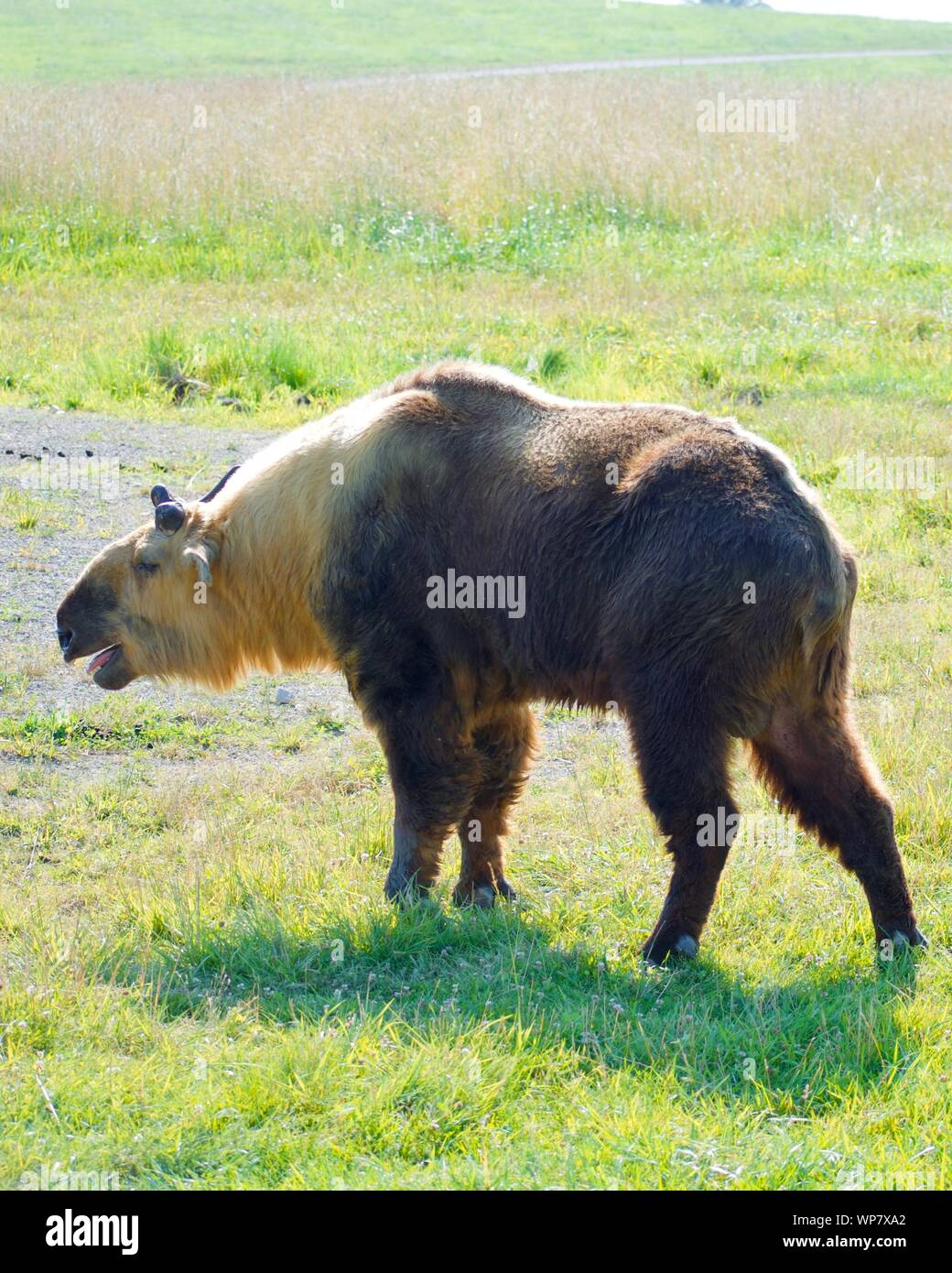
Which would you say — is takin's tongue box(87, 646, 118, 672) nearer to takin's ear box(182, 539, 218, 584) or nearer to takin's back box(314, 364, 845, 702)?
takin's ear box(182, 539, 218, 584)

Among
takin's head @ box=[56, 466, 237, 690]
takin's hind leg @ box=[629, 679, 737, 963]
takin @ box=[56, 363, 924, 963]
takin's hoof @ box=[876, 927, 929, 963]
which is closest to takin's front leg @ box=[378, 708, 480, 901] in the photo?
takin @ box=[56, 363, 924, 963]

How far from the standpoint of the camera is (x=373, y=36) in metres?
51.0

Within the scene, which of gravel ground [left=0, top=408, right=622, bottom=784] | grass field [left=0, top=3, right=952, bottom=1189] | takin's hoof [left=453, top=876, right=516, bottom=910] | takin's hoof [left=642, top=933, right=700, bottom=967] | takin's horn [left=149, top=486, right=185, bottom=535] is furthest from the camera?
gravel ground [left=0, top=408, right=622, bottom=784]

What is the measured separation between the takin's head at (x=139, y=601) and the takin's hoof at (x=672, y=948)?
2376 mm

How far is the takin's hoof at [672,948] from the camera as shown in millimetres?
5090

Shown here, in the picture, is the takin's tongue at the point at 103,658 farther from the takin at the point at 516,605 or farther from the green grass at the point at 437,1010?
the green grass at the point at 437,1010

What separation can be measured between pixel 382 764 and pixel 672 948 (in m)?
2.21

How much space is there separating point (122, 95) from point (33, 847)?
57.3 feet

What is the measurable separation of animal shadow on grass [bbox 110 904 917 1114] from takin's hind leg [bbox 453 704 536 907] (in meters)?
0.28

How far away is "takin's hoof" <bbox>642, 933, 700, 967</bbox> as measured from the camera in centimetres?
509

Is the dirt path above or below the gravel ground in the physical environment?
above

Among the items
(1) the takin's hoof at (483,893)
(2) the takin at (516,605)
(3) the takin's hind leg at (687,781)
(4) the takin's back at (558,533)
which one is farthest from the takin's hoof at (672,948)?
(4) the takin's back at (558,533)

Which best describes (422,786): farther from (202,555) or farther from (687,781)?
(202,555)

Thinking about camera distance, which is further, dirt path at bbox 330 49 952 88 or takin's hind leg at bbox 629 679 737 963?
dirt path at bbox 330 49 952 88
